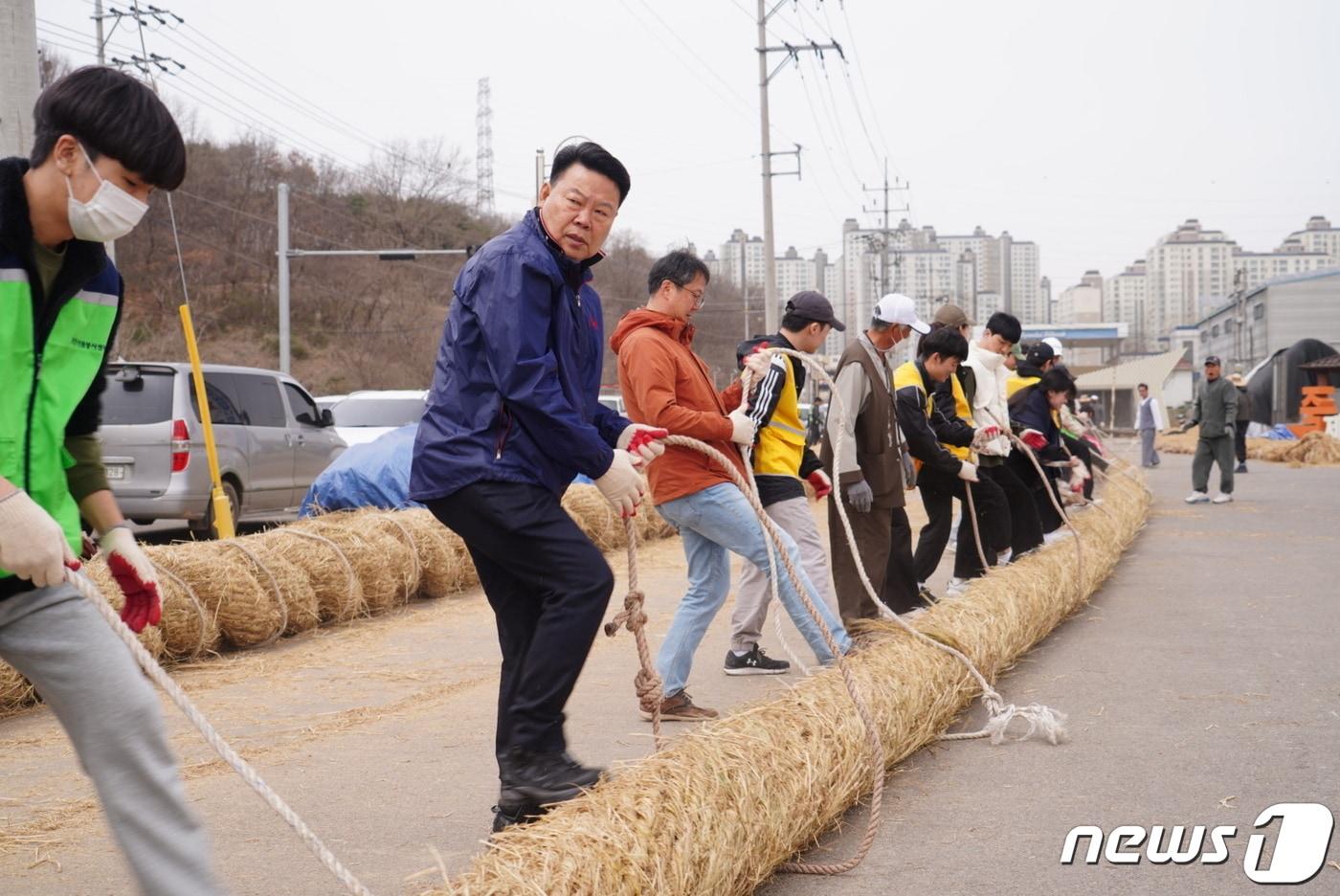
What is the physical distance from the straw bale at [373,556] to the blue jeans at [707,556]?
380 centimetres

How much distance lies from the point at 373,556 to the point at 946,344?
419 centimetres

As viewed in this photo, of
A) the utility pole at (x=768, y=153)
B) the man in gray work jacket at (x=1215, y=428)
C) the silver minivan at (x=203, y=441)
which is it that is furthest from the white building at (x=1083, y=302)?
the silver minivan at (x=203, y=441)

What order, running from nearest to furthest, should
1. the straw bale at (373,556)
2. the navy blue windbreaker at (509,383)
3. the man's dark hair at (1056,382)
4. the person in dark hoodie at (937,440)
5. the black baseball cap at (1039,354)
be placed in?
the navy blue windbreaker at (509,383)
the person in dark hoodie at (937,440)
the straw bale at (373,556)
the man's dark hair at (1056,382)
the black baseball cap at (1039,354)

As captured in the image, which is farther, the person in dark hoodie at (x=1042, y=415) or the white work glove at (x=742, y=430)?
the person in dark hoodie at (x=1042, y=415)

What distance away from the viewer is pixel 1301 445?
106 feet

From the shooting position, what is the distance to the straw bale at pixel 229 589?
25.3 ft

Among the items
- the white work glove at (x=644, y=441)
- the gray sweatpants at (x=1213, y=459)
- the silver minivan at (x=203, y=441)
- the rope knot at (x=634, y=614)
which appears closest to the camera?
the white work glove at (x=644, y=441)

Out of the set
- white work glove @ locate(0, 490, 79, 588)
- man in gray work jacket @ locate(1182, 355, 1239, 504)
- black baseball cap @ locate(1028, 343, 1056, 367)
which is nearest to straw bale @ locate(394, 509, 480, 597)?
black baseball cap @ locate(1028, 343, 1056, 367)

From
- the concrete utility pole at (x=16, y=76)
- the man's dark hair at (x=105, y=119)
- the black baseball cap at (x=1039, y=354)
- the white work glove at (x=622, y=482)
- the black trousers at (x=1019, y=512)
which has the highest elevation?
the concrete utility pole at (x=16, y=76)

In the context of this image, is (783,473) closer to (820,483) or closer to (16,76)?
(820,483)

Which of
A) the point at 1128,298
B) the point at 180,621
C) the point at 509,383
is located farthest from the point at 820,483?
the point at 1128,298

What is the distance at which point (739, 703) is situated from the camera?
632 centimetres

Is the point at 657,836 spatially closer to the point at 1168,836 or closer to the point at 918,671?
the point at 1168,836

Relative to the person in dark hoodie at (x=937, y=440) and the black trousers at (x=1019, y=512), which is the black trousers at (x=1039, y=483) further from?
the person in dark hoodie at (x=937, y=440)
